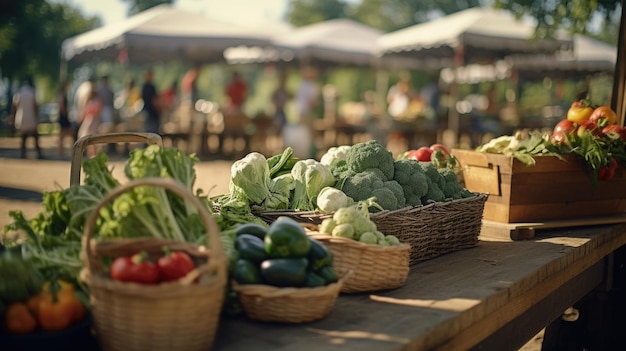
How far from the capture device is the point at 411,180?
11.3ft

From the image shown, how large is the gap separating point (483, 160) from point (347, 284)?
1.92m

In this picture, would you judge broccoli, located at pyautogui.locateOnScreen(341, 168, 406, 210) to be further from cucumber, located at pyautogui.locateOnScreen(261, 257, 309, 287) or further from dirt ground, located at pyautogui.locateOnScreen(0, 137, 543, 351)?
dirt ground, located at pyautogui.locateOnScreen(0, 137, 543, 351)

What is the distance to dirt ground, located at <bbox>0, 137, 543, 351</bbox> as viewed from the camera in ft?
30.1

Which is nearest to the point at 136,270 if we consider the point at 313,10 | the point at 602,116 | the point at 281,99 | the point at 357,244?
the point at 357,244

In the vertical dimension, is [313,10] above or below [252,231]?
above

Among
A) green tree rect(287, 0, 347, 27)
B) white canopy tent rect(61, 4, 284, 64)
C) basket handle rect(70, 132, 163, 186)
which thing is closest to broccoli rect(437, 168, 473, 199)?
basket handle rect(70, 132, 163, 186)

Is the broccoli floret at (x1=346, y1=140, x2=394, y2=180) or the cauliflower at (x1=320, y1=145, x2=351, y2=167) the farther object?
the cauliflower at (x1=320, y1=145, x2=351, y2=167)

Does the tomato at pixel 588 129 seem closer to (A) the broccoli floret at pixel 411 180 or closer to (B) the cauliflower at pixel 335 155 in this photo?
(A) the broccoli floret at pixel 411 180

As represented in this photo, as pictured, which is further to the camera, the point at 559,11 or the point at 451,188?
the point at 559,11

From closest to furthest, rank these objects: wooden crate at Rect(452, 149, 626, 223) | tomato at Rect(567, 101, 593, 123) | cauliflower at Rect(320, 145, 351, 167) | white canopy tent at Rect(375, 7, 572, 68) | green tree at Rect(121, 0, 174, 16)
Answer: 1. cauliflower at Rect(320, 145, 351, 167)
2. wooden crate at Rect(452, 149, 626, 223)
3. tomato at Rect(567, 101, 593, 123)
4. white canopy tent at Rect(375, 7, 572, 68)
5. green tree at Rect(121, 0, 174, 16)

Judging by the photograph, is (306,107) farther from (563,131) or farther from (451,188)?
(451,188)

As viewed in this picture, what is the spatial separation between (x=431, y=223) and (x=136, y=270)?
5.82ft

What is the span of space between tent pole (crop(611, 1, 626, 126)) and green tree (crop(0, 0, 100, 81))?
32746mm

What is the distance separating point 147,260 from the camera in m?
2.07
